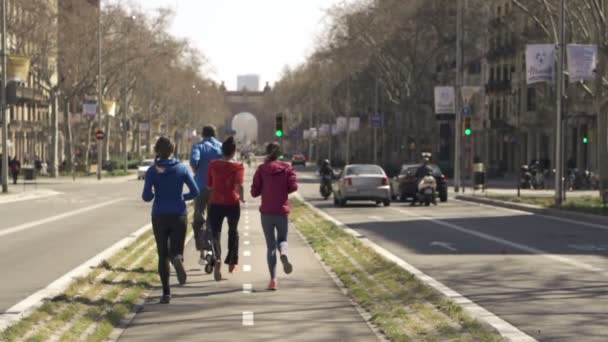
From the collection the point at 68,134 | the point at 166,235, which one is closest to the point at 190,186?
the point at 166,235

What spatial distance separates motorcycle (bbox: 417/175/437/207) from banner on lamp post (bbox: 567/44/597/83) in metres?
6.10

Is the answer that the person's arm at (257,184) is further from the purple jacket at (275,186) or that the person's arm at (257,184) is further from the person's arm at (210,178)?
the person's arm at (210,178)

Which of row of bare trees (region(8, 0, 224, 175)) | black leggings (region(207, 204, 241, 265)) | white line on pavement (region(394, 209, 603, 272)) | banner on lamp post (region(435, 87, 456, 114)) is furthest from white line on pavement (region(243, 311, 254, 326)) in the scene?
row of bare trees (region(8, 0, 224, 175))

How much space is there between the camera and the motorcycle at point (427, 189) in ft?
135

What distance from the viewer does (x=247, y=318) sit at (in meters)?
12.0

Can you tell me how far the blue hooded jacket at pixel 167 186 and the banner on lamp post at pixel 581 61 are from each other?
26449 millimetres

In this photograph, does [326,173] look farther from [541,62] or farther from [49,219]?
[49,219]

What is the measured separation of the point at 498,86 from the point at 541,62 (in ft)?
188

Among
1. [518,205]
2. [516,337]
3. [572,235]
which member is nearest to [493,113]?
[518,205]

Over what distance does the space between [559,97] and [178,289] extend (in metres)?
26.6

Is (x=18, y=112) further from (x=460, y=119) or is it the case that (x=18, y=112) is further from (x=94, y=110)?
(x=460, y=119)

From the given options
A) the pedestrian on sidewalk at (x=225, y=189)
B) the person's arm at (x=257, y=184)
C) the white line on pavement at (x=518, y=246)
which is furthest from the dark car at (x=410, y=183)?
the person's arm at (x=257, y=184)

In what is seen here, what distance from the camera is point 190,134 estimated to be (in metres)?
162

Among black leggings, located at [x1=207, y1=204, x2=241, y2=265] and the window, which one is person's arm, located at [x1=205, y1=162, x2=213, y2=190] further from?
the window
